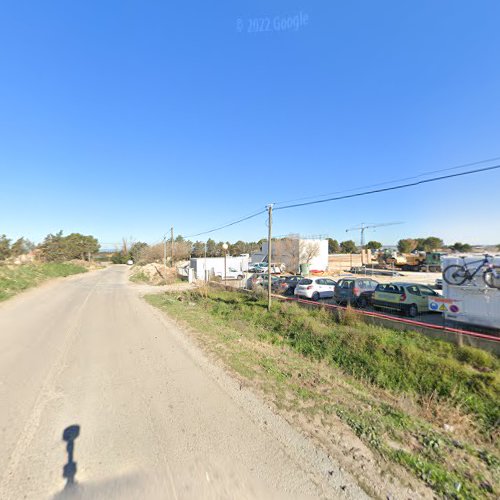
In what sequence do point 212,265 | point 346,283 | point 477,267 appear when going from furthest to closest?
point 212,265 → point 346,283 → point 477,267

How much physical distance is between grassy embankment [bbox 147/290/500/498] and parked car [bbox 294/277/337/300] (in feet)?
20.3

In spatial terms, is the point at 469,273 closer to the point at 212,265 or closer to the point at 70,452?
the point at 70,452

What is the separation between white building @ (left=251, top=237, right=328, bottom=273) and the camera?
48.5 metres

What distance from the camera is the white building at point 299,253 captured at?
159 ft

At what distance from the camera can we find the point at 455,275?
10.6m

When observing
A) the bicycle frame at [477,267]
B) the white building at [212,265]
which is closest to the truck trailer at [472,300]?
the bicycle frame at [477,267]

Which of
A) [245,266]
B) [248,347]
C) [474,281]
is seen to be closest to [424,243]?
[245,266]

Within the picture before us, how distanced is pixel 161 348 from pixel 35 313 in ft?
28.7

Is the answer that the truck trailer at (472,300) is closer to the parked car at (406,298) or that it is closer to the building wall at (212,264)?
the parked car at (406,298)

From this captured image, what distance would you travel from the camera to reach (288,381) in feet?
19.0

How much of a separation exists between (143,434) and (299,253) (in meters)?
45.8

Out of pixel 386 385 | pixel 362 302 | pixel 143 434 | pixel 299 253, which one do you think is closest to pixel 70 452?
pixel 143 434

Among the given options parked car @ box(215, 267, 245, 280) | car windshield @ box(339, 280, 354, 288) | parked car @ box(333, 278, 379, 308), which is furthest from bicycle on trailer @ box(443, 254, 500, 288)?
parked car @ box(215, 267, 245, 280)

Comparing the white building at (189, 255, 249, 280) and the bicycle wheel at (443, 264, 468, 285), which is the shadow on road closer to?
the bicycle wheel at (443, 264, 468, 285)
